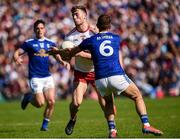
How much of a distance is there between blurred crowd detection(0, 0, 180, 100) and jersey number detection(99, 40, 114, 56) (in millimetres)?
18135

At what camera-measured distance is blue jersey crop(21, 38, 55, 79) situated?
16078 mm

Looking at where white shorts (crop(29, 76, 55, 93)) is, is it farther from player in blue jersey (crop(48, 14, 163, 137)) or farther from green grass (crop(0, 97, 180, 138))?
player in blue jersey (crop(48, 14, 163, 137))

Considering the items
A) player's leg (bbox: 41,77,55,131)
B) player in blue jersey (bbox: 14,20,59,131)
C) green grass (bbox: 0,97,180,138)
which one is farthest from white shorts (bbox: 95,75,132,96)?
player in blue jersey (bbox: 14,20,59,131)

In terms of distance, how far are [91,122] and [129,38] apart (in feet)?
45.5

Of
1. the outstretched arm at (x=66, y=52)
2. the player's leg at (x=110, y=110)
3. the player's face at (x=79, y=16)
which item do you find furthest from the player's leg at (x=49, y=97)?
the outstretched arm at (x=66, y=52)

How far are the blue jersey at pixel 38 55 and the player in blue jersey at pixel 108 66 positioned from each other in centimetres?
441

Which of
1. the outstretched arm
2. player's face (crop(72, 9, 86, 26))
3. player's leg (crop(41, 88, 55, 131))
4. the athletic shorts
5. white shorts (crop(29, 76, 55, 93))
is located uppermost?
player's face (crop(72, 9, 86, 26))

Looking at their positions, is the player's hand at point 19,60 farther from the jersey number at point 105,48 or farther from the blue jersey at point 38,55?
the jersey number at point 105,48

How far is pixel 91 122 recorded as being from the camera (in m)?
17.4

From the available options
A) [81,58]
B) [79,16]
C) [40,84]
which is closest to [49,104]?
[40,84]

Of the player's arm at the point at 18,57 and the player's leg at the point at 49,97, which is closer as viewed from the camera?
the player's arm at the point at 18,57

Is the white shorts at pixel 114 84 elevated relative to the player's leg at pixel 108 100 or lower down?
elevated

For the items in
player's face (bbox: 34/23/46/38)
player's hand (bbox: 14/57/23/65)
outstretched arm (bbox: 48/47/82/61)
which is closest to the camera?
outstretched arm (bbox: 48/47/82/61)

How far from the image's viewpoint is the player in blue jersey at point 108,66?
11.6 m
